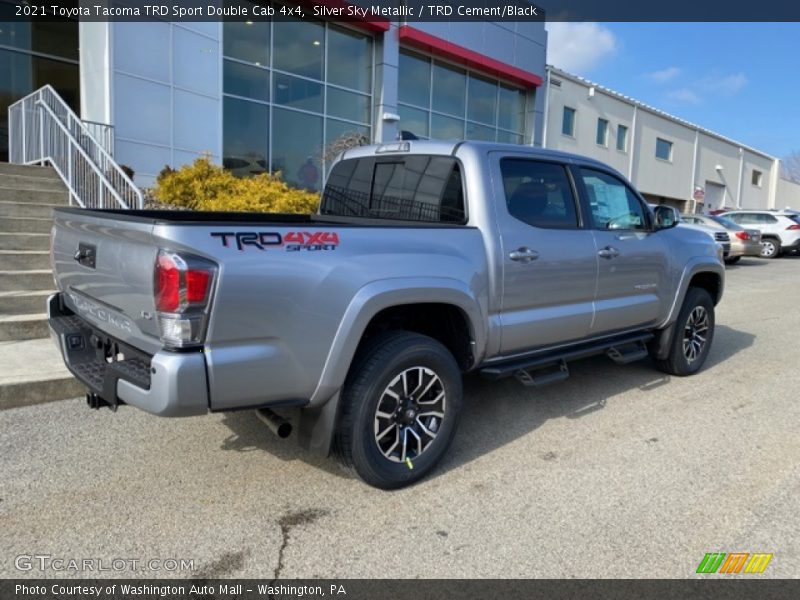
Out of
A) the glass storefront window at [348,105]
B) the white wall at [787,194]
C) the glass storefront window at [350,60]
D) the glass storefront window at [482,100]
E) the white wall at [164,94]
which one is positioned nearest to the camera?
the white wall at [164,94]

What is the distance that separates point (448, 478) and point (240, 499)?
3.90 ft

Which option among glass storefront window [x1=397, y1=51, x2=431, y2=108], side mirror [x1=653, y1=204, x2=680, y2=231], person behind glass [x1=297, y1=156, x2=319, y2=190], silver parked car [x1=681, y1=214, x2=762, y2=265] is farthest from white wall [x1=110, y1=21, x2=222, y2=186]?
silver parked car [x1=681, y1=214, x2=762, y2=265]

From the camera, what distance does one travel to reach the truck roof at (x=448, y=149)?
410 cm

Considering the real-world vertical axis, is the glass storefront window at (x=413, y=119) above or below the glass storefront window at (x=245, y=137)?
above

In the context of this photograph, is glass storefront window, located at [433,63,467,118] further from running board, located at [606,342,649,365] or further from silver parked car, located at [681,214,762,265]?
running board, located at [606,342,649,365]

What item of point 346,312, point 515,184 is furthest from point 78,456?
point 515,184

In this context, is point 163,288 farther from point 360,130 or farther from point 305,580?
point 360,130

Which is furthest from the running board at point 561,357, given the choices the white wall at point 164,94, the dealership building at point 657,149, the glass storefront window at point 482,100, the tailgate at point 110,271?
the dealership building at point 657,149

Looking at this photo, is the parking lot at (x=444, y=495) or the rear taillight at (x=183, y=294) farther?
the parking lot at (x=444, y=495)

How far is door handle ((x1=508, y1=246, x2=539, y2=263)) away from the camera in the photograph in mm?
4016

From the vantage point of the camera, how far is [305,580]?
268 cm

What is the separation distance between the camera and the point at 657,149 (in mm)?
31812

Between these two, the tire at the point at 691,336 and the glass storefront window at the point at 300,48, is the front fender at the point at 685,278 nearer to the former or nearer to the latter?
the tire at the point at 691,336

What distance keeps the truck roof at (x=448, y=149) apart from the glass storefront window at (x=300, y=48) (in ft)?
37.7
